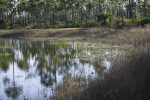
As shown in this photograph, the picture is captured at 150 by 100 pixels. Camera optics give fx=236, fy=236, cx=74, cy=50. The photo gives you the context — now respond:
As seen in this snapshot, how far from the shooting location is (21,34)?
41.2 meters

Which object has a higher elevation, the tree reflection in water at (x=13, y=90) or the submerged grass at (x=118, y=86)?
the submerged grass at (x=118, y=86)

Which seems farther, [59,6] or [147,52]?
[59,6]

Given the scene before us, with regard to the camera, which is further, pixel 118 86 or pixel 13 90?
pixel 13 90

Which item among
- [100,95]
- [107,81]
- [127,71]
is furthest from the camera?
[127,71]

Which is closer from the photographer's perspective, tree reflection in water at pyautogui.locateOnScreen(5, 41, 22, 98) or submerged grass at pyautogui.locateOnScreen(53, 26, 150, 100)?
submerged grass at pyautogui.locateOnScreen(53, 26, 150, 100)

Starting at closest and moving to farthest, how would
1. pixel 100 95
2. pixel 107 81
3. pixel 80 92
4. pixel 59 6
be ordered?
pixel 100 95, pixel 80 92, pixel 107 81, pixel 59 6

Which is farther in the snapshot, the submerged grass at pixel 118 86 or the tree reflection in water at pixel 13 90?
the tree reflection in water at pixel 13 90

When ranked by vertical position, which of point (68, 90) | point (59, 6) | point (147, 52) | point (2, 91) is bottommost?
point (2, 91)

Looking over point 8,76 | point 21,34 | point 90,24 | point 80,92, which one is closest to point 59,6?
point 90,24

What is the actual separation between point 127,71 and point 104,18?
36384 mm

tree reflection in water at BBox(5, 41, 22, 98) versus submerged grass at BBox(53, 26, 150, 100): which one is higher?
submerged grass at BBox(53, 26, 150, 100)

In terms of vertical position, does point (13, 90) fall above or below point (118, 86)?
below

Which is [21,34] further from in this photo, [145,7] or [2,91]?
[145,7]

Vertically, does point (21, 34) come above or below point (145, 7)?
below
